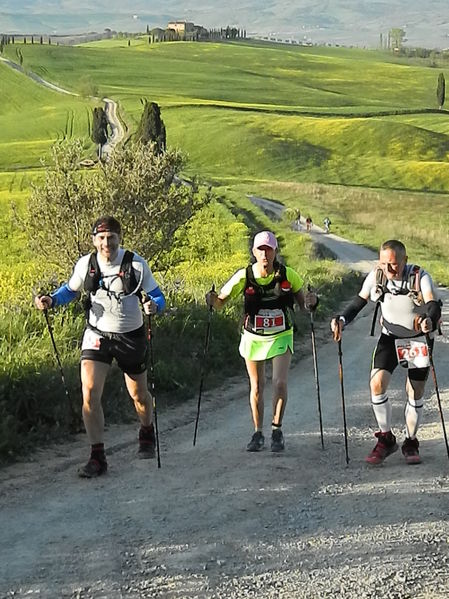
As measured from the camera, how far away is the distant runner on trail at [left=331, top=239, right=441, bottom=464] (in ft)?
26.5

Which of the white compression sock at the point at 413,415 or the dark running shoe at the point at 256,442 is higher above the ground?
the white compression sock at the point at 413,415

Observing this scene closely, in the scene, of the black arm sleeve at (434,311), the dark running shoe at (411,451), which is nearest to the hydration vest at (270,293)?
the black arm sleeve at (434,311)

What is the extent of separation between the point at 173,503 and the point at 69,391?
2817mm

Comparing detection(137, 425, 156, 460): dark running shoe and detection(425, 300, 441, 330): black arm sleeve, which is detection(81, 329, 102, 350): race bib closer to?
detection(137, 425, 156, 460): dark running shoe

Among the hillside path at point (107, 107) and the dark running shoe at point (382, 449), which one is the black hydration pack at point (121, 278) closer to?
the dark running shoe at point (382, 449)

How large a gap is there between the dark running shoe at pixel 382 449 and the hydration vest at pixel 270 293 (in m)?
1.54

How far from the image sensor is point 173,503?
7.25m

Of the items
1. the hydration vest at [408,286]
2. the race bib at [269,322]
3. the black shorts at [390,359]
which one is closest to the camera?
the hydration vest at [408,286]

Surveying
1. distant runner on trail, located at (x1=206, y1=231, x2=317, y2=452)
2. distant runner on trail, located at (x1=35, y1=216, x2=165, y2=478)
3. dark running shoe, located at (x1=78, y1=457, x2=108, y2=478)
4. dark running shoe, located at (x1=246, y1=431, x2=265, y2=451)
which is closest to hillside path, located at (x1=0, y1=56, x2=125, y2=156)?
distant runner on trail, located at (x1=206, y1=231, x2=317, y2=452)

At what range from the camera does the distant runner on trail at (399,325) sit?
26.5ft

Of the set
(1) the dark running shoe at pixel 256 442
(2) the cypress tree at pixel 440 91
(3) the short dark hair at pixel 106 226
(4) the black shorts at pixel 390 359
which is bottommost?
(1) the dark running shoe at pixel 256 442

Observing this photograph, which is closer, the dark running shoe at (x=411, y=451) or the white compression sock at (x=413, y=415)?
the dark running shoe at (x=411, y=451)

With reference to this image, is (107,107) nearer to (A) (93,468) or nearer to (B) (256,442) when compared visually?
(B) (256,442)

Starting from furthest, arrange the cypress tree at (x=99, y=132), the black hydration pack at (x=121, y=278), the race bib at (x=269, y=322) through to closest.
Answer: the cypress tree at (x=99, y=132) < the race bib at (x=269, y=322) < the black hydration pack at (x=121, y=278)
